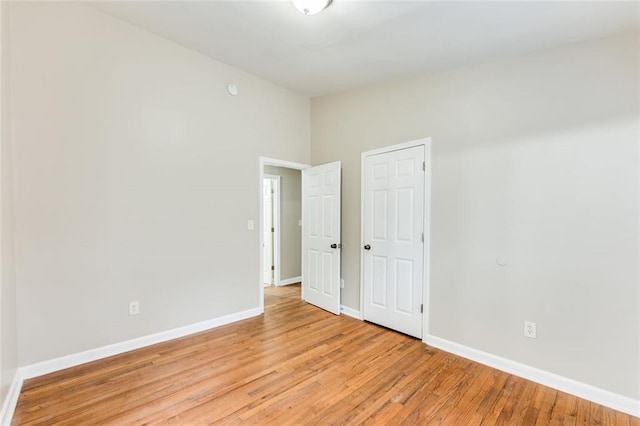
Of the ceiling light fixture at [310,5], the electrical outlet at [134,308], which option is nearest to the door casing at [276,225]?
the electrical outlet at [134,308]

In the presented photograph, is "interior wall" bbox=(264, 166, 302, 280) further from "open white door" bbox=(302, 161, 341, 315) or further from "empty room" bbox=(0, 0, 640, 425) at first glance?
"empty room" bbox=(0, 0, 640, 425)

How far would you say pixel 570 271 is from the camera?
2.29 m

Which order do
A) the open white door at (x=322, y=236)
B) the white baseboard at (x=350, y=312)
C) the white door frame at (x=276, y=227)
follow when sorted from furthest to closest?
the white door frame at (x=276, y=227) < the open white door at (x=322, y=236) < the white baseboard at (x=350, y=312)

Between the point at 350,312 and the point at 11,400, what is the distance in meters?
3.06

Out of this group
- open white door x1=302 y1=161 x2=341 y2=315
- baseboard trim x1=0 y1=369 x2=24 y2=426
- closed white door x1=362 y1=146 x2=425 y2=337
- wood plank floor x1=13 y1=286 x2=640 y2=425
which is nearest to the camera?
baseboard trim x1=0 y1=369 x2=24 y2=426

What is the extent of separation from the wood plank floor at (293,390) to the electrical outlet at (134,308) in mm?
360

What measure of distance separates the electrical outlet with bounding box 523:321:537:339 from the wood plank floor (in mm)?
366

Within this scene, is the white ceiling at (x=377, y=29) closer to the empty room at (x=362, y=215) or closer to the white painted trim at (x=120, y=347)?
the empty room at (x=362, y=215)

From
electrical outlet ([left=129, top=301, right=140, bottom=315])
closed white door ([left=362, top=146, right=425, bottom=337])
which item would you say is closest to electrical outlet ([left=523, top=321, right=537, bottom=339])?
closed white door ([left=362, top=146, right=425, bottom=337])

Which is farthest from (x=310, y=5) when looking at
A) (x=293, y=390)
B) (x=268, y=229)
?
(x=268, y=229)

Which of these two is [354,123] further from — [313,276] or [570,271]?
[570,271]

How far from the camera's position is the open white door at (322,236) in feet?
12.6

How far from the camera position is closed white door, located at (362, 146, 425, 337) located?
3.12 metres

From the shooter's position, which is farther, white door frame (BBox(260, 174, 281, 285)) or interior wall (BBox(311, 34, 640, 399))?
white door frame (BBox(260, 174, 281, 285))
